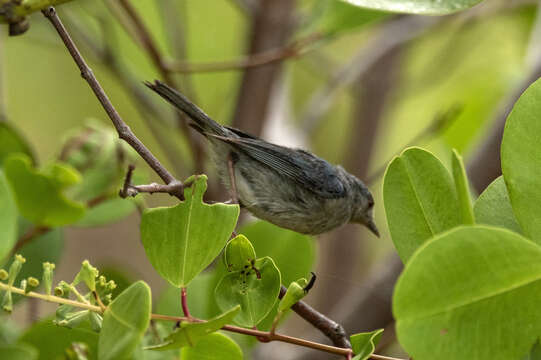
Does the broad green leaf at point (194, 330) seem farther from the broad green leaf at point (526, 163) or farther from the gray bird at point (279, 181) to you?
the gray bird at point (279, 181)

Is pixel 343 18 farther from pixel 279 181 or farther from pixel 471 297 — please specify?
pixel 471 297

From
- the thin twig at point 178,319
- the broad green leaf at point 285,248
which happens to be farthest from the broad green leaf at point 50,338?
the broad green leaf at point 285,248

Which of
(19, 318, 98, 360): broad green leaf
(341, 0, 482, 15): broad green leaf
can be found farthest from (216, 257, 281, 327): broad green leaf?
(341, 0, 482, 15): broad green leaf

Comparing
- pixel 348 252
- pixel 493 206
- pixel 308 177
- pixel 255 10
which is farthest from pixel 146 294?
pixel 348 252

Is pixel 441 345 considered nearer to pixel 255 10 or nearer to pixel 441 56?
pixel 255 10

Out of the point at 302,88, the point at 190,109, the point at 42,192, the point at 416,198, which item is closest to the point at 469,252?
the point at 416,198

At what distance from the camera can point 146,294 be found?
823 millimetres

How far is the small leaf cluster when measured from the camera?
0.76m

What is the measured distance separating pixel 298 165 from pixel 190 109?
1.43 feet

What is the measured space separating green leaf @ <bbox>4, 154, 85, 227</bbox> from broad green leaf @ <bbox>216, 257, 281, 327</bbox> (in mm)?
438

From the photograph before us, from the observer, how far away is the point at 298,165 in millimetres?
1951

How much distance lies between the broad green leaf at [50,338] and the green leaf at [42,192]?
8.6 inches

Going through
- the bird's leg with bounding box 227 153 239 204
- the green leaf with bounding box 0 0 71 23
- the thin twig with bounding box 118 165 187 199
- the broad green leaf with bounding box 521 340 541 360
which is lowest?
the bird's leg with bounding box 227 153 239 204

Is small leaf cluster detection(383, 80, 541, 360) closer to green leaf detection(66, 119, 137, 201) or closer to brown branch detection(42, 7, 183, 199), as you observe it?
brown branch detection(42, 7, 183, 199)
